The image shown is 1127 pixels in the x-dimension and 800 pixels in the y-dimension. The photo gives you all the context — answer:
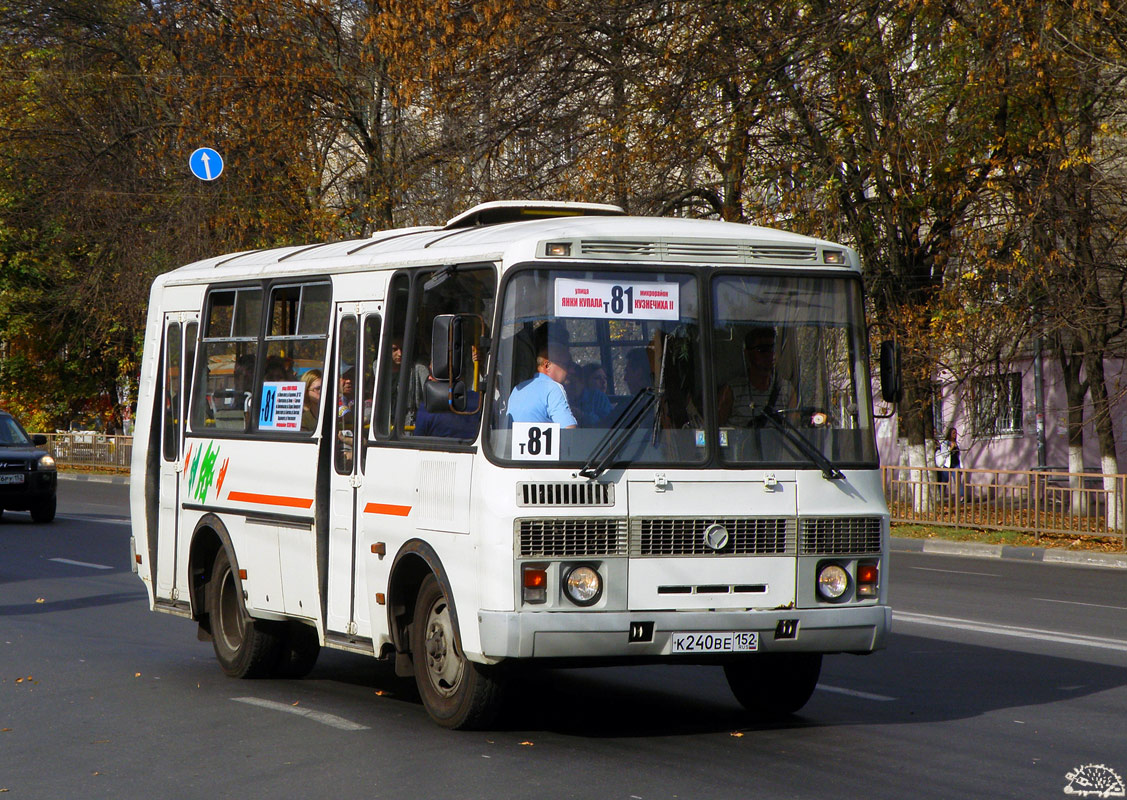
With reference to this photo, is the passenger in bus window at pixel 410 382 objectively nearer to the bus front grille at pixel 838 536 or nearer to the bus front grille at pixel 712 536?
the bus front grille at pixel 712 536

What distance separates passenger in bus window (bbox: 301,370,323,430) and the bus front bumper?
7.74 feet

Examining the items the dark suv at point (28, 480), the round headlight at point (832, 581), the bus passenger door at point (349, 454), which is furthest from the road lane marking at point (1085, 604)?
the dark suv at point (28, 480)

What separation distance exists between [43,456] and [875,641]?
781 inches

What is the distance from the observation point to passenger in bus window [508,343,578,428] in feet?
25.4

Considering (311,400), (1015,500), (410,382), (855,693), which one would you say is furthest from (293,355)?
(1015,500)

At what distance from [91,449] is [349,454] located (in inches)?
1513

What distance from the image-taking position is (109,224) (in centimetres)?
3919

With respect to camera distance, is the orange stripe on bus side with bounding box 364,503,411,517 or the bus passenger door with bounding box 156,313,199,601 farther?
the bus passenger door with bounding box 156,313,199,601

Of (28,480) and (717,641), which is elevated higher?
(28,480)

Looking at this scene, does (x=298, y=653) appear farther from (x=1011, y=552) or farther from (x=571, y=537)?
(x=1011, y=552)

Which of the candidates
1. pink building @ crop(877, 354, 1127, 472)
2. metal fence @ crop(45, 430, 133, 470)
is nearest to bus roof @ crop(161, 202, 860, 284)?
pink building @ crop(877, 354, 1127, 472)

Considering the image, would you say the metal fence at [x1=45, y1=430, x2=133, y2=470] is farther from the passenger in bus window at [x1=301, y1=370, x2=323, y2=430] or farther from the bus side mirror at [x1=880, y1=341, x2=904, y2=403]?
the bus side mirror at [x1=880, y1=341, x2=904, y2=403]

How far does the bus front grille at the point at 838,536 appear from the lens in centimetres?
799

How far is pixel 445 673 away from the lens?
27.0ft
